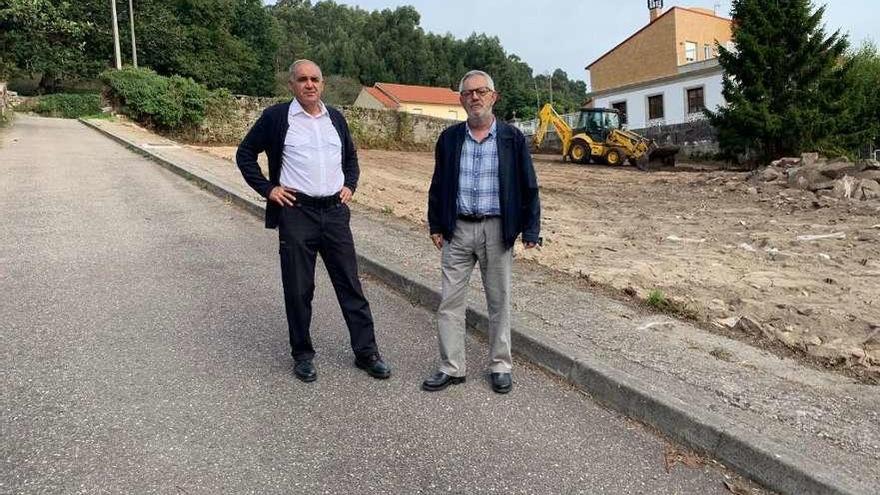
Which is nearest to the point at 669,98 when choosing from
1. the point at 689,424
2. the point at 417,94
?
the point at 417,94

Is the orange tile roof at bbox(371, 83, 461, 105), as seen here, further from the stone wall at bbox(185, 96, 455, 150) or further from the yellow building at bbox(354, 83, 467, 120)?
the stone wall at bbox(185, 96, 455, 150)

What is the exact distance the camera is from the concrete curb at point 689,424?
9.18ft

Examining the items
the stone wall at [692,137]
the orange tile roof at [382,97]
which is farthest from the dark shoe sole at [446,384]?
the orange tile roof at [382,97]

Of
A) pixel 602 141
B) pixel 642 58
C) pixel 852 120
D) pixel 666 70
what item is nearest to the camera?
pixel 852 120

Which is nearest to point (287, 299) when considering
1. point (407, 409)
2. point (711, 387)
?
point (407, 409)

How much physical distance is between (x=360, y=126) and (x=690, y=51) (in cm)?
2403

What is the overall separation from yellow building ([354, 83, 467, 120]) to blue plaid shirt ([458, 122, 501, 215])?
57.5 meters

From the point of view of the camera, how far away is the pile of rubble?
1356 cm

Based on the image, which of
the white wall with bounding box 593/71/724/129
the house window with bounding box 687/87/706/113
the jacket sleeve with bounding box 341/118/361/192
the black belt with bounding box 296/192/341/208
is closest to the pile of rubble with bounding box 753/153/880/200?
the jacket sleeve with bounding box 341/118/361/192

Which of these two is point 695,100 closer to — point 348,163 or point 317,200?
point 348,163

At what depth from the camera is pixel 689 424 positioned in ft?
10.7

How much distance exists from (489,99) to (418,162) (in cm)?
2318

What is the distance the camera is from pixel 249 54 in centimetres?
5659

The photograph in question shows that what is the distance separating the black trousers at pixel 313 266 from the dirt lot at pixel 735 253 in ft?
9.10
